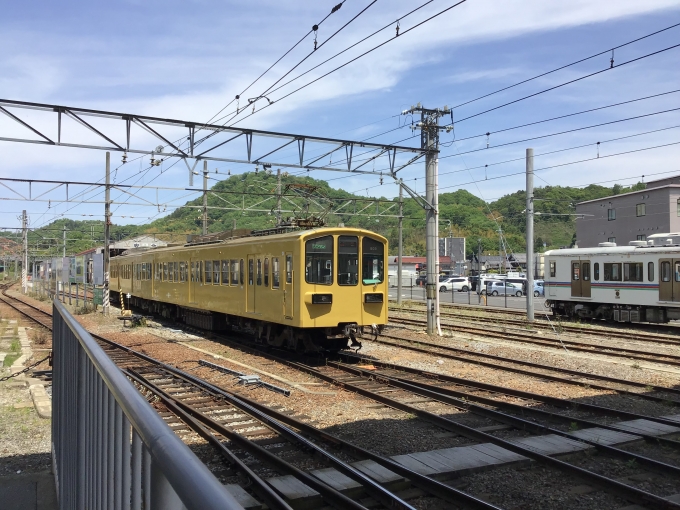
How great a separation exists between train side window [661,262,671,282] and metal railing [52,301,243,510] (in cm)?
1978

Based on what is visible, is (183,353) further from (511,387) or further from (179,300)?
(511,387)

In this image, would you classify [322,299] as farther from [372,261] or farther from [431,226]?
[431,226]

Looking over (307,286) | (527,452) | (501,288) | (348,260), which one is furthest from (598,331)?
(501,288)

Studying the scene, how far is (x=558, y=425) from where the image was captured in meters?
7.94

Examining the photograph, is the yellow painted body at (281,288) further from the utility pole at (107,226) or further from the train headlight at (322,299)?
the utility pole at (107,226)

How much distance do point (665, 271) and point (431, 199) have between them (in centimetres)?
826

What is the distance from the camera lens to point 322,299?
40.8 feet

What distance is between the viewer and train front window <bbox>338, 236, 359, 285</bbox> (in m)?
12.9

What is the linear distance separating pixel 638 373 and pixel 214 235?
12101mm

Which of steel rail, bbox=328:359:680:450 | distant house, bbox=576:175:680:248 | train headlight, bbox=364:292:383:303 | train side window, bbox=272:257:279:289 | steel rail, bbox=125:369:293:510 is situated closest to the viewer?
steel rail, bbox=125:369:293:510

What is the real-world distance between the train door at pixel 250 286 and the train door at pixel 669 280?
532 inches

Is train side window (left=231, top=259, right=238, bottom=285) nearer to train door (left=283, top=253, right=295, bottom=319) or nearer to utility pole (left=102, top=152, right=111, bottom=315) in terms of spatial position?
train door (left=283, top=253, right=295, bottom=319)

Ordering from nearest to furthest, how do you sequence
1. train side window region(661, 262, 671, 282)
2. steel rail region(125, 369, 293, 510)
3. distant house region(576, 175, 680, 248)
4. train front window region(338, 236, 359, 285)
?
steel rail region(125, 369, 293, 510)
train front window region(338, 236, 359, 285)
train side window region(661, 262, 671, 282)
distant house region(576, 175, 680, 248)

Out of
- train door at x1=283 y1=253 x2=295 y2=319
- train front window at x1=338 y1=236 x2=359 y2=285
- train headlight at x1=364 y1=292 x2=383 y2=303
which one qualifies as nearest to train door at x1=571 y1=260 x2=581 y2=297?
train headlight at x1=364 y1=292 x2=383 y2=303
